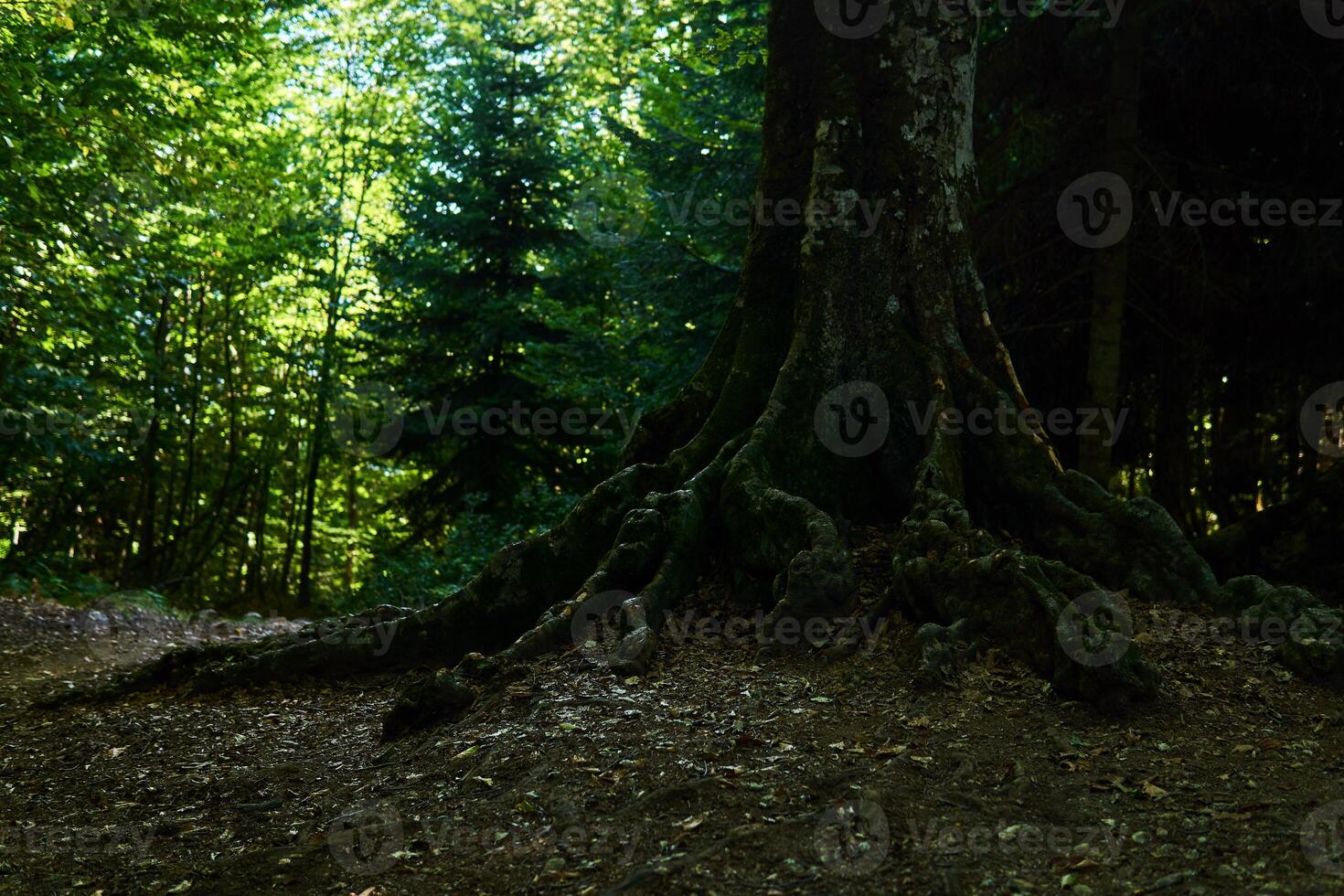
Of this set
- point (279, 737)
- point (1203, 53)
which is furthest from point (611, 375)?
point (279, 737)

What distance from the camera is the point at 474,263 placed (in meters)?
16.1

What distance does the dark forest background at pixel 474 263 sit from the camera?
8.88 meters

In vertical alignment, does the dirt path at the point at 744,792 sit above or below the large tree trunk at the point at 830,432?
below

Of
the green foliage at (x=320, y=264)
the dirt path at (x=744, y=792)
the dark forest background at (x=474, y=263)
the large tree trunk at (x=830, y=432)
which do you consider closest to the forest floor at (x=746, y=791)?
the dirt path at (x=744, y=792)

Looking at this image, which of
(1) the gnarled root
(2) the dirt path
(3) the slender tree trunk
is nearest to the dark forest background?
(3) the slender tree trunk

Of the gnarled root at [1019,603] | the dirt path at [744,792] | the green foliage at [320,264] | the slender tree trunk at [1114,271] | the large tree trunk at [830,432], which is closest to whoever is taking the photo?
the dirt path at [744,792]

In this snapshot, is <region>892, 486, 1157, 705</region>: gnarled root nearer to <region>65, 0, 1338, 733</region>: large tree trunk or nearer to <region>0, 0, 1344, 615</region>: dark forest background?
<region>65, 0, 1338, 733</region>: large tree trunk

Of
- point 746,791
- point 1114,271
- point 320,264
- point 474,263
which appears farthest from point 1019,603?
point 320,264

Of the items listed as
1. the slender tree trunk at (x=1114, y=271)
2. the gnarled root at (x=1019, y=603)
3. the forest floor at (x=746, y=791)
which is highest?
the slender tree trunk at (x=1114, y=271)

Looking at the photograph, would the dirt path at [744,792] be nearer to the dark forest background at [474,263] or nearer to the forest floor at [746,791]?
the forest floor at [746,791]

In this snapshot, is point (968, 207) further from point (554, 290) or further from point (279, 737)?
point (554, 290)

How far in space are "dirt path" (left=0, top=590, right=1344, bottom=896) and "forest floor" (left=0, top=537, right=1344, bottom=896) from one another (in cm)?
1

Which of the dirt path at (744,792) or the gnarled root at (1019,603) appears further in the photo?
the gnarled root at (1019,603)

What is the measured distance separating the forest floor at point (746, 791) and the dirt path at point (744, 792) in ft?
0.04
